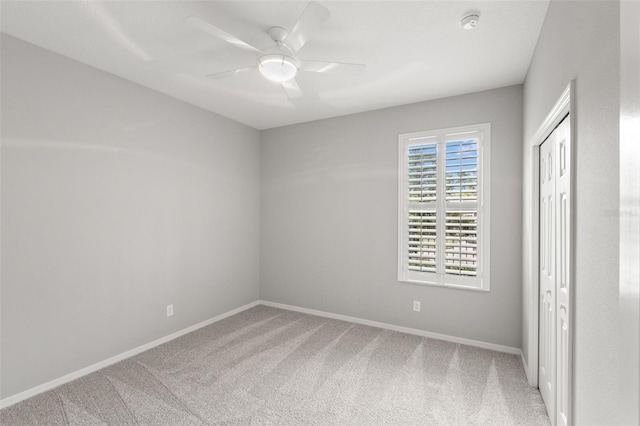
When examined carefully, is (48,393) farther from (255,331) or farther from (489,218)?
(489,218)

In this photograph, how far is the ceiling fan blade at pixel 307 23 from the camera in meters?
1.68

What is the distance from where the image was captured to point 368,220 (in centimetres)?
396

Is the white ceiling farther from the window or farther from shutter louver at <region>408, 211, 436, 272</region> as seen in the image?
shutter louver at <region>408, 211, 436, 272</region>

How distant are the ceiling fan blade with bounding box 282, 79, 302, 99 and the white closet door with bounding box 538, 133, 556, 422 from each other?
2.23 metres

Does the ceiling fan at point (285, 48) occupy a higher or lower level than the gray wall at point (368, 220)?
higher

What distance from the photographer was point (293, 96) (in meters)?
3.52

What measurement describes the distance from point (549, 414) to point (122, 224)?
12.4 ft

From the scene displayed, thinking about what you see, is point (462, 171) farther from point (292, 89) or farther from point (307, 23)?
point (307, 23)

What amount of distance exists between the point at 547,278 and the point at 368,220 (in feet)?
6.63

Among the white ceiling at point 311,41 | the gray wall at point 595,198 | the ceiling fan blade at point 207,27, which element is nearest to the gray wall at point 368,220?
the white ceiling at point 311,41

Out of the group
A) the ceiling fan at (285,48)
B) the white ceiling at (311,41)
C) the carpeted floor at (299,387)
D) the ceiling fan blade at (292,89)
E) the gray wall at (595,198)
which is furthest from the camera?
the ceiling fan blade at (292,89)

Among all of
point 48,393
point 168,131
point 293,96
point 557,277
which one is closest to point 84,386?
point 48,393

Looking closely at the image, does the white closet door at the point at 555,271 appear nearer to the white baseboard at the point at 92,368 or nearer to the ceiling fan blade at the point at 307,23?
the ceiling fan blade at the point at 307,23

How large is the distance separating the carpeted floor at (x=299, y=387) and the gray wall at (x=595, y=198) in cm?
117
